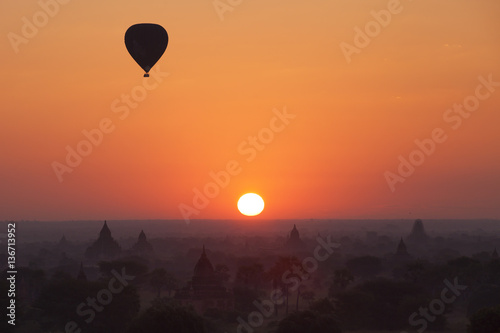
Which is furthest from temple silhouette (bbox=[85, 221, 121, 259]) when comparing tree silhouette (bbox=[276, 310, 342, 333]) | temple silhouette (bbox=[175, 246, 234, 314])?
tree silhouette (bbox=[276, 310, 342, 333])

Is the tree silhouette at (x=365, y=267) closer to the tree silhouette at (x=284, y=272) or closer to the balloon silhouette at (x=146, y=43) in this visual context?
the tree silhouette at (x=284, y=272)

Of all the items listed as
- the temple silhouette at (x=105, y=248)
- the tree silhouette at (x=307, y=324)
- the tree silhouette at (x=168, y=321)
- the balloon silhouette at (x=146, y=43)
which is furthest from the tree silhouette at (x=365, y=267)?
the tree silhouette at (x=168, y=321)

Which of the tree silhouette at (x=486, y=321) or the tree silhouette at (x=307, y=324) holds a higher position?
the tree silhouette at (x=307, y=324)

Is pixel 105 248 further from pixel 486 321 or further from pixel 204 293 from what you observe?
pixel 486 321

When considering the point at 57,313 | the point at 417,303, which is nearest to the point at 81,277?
the point at 57,313

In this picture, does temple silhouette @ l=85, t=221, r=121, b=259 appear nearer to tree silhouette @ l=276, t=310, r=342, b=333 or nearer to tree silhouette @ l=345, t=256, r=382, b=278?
tree silhouette @ l=345, t=256, r=382, b=278

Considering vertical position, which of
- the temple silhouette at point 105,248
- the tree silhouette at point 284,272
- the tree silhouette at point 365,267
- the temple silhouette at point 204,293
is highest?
the temple silhouette at point 105,248

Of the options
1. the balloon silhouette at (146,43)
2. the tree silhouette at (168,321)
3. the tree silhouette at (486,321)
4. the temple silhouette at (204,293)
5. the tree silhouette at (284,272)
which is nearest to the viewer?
the tree silhouette at (486,321)

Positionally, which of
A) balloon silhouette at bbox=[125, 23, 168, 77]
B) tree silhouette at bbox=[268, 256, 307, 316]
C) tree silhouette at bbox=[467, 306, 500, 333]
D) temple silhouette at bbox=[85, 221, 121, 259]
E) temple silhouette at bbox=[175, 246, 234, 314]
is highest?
temple silhouette at bbox=[85, 221, 121, 259]
